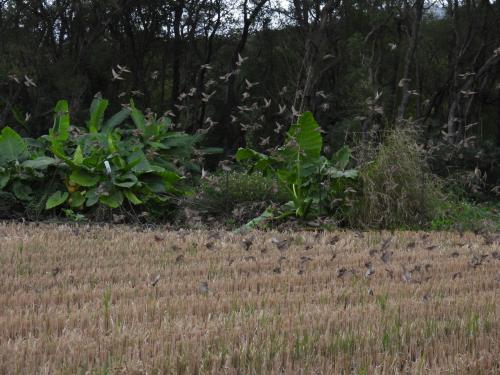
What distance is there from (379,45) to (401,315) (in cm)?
2088

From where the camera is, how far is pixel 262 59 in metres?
26.0

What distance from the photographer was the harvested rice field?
291 centimetres

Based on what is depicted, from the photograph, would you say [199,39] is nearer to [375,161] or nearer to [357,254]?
[375,161]

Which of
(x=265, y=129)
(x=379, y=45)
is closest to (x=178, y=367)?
(x=265, y=129)

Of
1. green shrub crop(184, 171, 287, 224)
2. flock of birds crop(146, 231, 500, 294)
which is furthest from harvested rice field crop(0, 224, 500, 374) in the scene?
green shrub crop(184, 171, 287, 224)

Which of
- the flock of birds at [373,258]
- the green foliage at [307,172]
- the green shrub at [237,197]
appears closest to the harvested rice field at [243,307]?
the flock of birds at [373,258]

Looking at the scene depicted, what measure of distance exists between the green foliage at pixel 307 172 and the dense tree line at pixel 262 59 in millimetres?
6297

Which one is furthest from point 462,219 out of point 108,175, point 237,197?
point 108,175

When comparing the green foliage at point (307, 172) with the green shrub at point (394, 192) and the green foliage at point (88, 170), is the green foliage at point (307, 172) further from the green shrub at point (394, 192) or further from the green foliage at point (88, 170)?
the green foliage at point (88, 170)

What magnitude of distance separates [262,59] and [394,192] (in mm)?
17792

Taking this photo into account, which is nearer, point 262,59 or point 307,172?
point 307,172

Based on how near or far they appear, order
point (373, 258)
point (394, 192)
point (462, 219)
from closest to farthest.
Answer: point (373, 258) < point (394, 192) < point (462, 219)

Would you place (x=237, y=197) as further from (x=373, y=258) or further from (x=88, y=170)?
(x=373, y=258)

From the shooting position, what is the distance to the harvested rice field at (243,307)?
2914 millimetres
